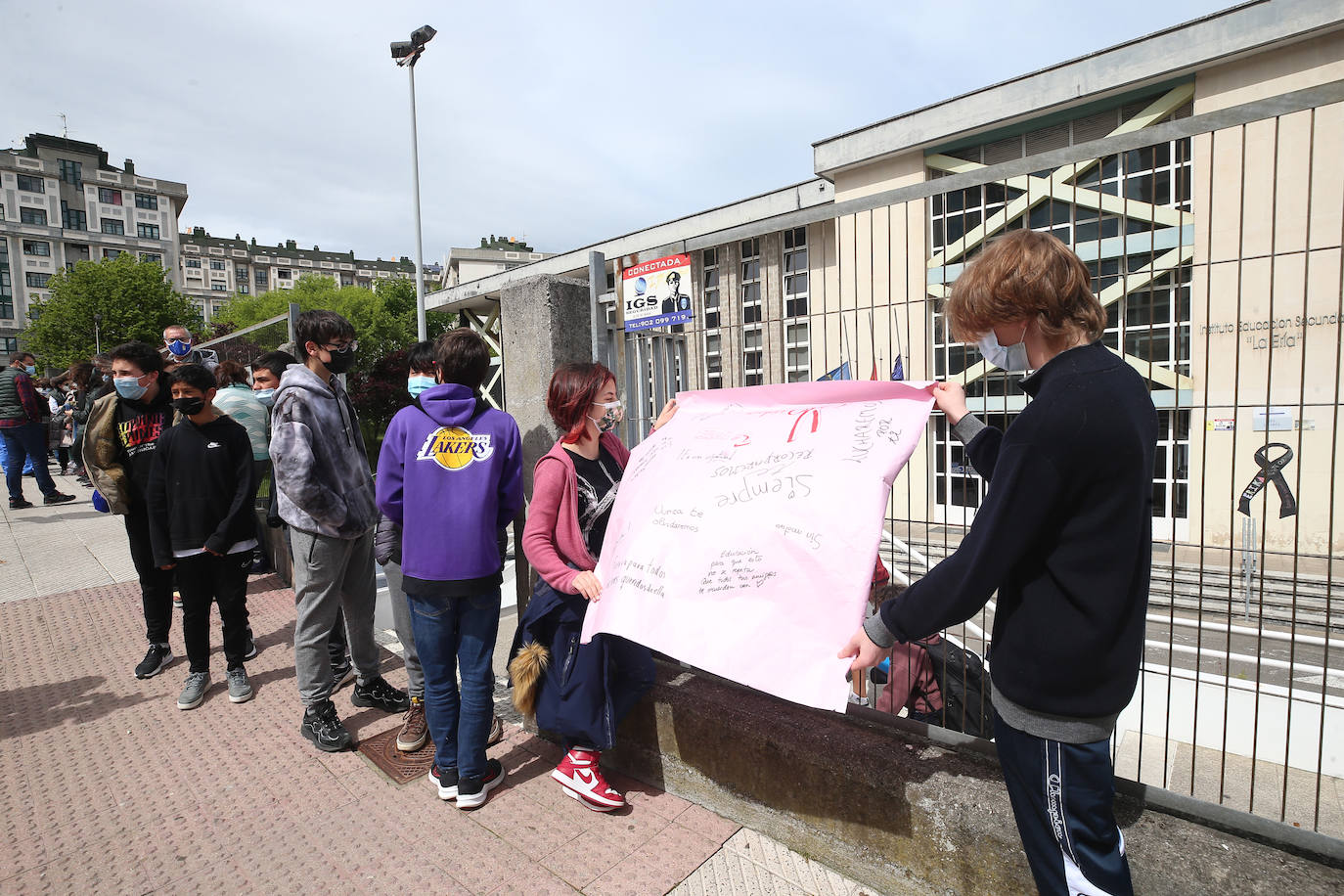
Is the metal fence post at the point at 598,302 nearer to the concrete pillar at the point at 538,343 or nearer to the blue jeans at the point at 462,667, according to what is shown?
the concrete pillar at the point at 538,343

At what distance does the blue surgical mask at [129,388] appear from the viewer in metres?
4.36

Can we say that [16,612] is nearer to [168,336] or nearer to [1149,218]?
[168,336]

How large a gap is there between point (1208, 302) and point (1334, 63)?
14430mm

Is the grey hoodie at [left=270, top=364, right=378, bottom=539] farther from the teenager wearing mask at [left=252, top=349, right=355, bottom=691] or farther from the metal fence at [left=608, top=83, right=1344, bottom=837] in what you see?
the metal fence at [left=608, top=83, right=1344, bottom=837]

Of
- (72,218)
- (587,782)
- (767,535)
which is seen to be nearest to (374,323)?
(587,782)

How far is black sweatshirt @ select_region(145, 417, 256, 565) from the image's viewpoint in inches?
157

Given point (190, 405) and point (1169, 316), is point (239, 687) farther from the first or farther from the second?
point (1169, 316)

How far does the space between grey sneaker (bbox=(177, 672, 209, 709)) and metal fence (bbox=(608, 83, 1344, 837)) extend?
10.1 ft

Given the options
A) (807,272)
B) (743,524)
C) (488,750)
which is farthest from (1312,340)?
(488,750)

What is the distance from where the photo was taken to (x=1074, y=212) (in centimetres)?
221

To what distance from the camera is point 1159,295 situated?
7.54 ft

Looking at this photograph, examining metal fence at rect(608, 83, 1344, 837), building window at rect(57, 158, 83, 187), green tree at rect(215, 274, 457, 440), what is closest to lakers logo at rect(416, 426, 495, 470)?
metal fence at rect(608, 83, 1344, 837)

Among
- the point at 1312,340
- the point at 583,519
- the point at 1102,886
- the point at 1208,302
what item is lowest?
the point at 1102,886

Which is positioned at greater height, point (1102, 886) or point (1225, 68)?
point (1225, 68)
